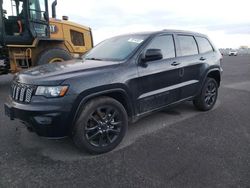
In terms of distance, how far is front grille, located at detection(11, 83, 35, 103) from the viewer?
3096 millimetres

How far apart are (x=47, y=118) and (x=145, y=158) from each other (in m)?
1.44

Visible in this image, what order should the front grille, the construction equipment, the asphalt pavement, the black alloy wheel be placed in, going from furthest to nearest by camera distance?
the construction equipment, the black alloy wheel, the front grille, the asphalt pavement

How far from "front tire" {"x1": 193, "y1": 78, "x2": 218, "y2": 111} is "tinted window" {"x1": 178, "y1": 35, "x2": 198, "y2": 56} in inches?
32.7

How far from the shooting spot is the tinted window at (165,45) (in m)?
4.21

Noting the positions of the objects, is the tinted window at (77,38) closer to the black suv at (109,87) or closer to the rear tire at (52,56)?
the rear tire at (52,56)

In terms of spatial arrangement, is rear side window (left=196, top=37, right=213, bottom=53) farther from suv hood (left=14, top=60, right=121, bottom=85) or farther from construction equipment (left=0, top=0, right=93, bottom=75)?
construction equipment (left=0, top=0, right=93, bottom=75)

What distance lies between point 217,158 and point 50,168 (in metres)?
2.28

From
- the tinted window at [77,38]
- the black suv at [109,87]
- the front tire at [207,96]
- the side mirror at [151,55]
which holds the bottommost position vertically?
the front tire at [207,96]

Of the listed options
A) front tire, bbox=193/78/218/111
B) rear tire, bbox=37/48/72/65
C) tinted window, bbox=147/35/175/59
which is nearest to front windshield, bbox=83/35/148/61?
tinted window, bbox=147/35/175/59

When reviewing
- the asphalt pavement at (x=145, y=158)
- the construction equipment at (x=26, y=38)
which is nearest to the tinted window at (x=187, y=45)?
the asphalt pavement at (x=145, y=158)

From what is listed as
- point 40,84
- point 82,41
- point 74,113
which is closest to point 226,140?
point 74,113

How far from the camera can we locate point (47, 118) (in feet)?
9.75

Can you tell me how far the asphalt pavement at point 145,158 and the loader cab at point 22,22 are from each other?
142 inches

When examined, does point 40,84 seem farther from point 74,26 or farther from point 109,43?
point 74,26
